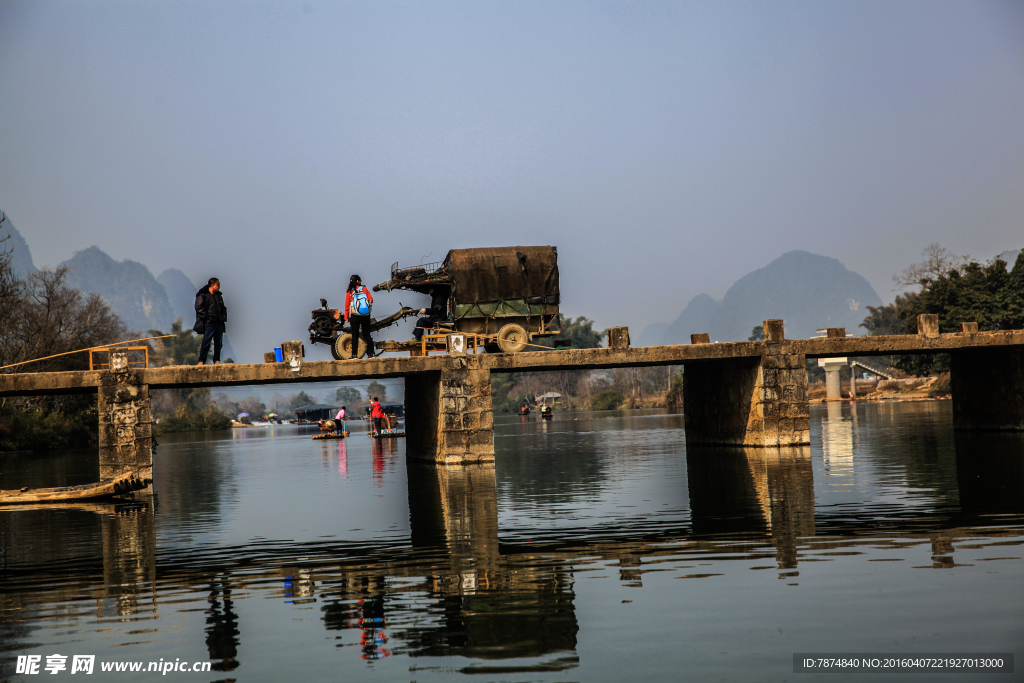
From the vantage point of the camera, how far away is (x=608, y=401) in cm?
11556

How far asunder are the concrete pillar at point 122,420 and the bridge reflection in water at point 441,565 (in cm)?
391

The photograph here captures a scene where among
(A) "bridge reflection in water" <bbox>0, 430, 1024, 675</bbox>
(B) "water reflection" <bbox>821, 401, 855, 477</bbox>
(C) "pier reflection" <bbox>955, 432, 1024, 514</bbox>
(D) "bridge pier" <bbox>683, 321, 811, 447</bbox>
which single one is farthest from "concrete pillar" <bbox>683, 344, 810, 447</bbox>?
(A) "bridge reflection in water" <bbox>0, 430, 1024, 675</bbox>

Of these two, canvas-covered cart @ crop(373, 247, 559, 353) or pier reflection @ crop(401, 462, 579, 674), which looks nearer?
pier reflection @ crop(401, 462, 579, 674)

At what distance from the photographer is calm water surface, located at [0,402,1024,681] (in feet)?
25.4

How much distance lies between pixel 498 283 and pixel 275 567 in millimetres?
16161

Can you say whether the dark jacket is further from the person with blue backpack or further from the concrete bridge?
the person with blue backpack

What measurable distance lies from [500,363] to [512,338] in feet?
3.90

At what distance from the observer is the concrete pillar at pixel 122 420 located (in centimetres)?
2241

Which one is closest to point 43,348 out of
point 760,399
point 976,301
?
point 760,399

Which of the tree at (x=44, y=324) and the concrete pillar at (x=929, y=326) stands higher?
the tree at (x=44, y=324)

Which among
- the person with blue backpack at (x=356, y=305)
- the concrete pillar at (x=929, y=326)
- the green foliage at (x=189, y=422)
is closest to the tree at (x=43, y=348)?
the green foliage at (x=189, y=422)

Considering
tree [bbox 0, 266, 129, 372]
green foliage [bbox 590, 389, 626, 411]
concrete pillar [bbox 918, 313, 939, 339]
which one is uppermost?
tree [bbox 0, 266, 129, 372]

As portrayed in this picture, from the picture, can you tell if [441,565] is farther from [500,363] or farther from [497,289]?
[497,289]

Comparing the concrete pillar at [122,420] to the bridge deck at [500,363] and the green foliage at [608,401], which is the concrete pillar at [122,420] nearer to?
the bridge deck at [500,363]
